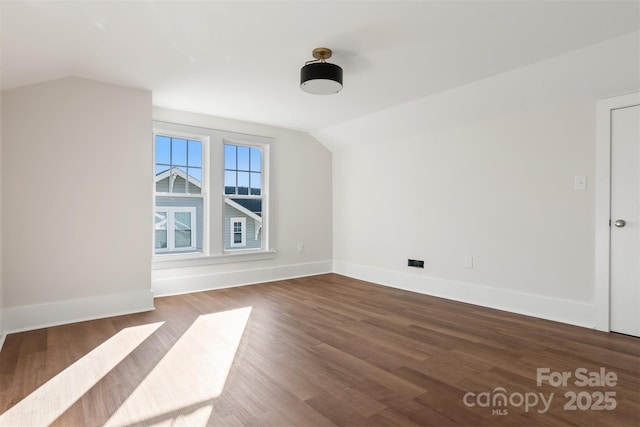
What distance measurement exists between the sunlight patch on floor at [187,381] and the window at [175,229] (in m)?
1.67

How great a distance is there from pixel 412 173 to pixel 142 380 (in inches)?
151

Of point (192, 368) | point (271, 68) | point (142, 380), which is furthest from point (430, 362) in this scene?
point (271, 68)

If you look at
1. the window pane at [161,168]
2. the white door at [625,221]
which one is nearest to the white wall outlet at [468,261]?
the white door at [625,221]

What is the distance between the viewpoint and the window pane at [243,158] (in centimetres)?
513

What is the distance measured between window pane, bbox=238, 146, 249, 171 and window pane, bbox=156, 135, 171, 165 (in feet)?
3.22

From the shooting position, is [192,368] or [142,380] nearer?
[142,380]

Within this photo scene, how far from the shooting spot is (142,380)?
217cm

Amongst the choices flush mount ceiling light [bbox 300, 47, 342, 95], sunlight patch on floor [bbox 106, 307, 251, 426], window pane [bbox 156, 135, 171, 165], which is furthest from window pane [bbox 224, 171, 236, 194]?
flush mount ceiling light [bbox 300, 47, 342, 95]

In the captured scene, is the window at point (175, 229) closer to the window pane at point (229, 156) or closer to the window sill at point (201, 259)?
the window sill at point (201, 259)

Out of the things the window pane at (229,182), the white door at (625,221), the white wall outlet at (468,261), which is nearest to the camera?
the white door at (625,221)

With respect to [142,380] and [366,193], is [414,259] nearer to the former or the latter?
[366,193]

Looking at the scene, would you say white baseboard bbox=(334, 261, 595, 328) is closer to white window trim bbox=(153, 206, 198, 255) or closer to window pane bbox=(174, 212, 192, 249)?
window pane bbox=(174, 212, 192, 249)

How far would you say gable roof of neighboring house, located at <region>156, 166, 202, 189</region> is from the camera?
4.45m

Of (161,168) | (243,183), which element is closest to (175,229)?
(161,168)
